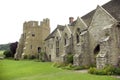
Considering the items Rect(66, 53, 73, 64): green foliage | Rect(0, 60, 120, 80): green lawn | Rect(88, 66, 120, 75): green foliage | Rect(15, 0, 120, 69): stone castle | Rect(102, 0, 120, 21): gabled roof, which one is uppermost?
Rect(102, 0, 120, 21): gabled roof

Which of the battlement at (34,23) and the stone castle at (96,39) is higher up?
the battlement at (34,23)

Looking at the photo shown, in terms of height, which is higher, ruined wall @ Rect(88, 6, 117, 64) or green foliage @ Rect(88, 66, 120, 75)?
ruined wall @ Rect(88, 6, 117, 64)

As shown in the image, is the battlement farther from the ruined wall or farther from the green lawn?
the green lawn

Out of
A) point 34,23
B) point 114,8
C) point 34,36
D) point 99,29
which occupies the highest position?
point 34,23

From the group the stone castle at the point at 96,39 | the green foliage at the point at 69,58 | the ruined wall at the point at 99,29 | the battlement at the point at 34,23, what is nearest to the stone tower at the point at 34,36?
the battlement at the point at 34,23

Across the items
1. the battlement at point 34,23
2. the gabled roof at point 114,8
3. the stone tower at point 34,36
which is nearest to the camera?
the gabled roof at point 114,8

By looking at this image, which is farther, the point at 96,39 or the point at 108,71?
the point at 96,39

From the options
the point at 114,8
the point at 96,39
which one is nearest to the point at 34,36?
the point at 96,39

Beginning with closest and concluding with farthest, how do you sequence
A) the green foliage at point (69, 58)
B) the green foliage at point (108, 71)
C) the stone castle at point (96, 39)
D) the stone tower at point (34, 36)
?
the green foliage at point (108, 71) < the stone castle at point (96, 39) < the green foliage at point (69, 58) < the stone tower at point (34, 36)

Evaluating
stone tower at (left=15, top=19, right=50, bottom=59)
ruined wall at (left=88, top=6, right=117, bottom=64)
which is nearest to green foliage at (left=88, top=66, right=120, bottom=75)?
ruined wall at (left=88, top=6, right=117, bottom=64)

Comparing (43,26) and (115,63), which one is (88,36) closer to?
(115,63)

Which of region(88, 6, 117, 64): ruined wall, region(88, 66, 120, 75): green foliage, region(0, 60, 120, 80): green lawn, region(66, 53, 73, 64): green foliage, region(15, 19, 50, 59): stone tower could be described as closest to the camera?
region(0, 60, 120, 80): green lawn

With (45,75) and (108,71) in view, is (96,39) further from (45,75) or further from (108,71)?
(45,75)

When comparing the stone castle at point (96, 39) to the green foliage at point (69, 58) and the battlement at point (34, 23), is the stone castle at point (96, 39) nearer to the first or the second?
the green foliage at point (69, 58)
